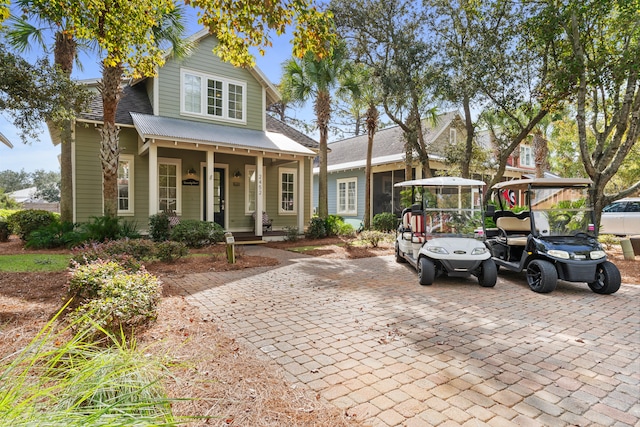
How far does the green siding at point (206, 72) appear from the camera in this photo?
12.8 meters

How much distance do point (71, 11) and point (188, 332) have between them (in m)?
5.35

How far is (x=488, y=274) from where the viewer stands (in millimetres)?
6289

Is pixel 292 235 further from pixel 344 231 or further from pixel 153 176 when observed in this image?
pixel 153 176

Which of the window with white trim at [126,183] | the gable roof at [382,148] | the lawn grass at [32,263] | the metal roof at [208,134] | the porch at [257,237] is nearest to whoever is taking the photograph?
the lawn grass at [32,263]

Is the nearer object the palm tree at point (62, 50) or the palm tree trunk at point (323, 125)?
the palm tree at point (62, 50)

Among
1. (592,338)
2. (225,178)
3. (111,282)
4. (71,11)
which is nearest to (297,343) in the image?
(111,282)

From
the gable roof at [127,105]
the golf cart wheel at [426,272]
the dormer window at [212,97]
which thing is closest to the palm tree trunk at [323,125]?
the dormer window at [212,97]

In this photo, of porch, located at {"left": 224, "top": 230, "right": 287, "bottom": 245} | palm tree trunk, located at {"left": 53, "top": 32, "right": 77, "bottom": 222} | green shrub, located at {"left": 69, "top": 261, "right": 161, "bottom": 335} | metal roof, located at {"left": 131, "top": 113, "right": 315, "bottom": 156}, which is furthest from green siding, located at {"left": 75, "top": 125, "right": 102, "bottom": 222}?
green shrub, located at {"left": 69, "top": 261, "right": 161, "bottom": 335}

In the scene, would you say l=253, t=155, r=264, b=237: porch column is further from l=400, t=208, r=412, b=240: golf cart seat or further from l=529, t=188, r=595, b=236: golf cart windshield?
l=529, t=188, r=595, b=236: golf cart windshield

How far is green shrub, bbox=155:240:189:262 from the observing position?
8203mm

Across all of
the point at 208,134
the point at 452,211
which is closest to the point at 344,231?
the point at 208,134

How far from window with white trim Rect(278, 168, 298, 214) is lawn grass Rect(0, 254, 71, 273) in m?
8.59

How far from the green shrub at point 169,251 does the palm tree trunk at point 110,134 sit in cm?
312

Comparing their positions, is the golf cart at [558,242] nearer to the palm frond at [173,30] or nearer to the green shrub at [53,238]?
the palm frond at [173,30]
